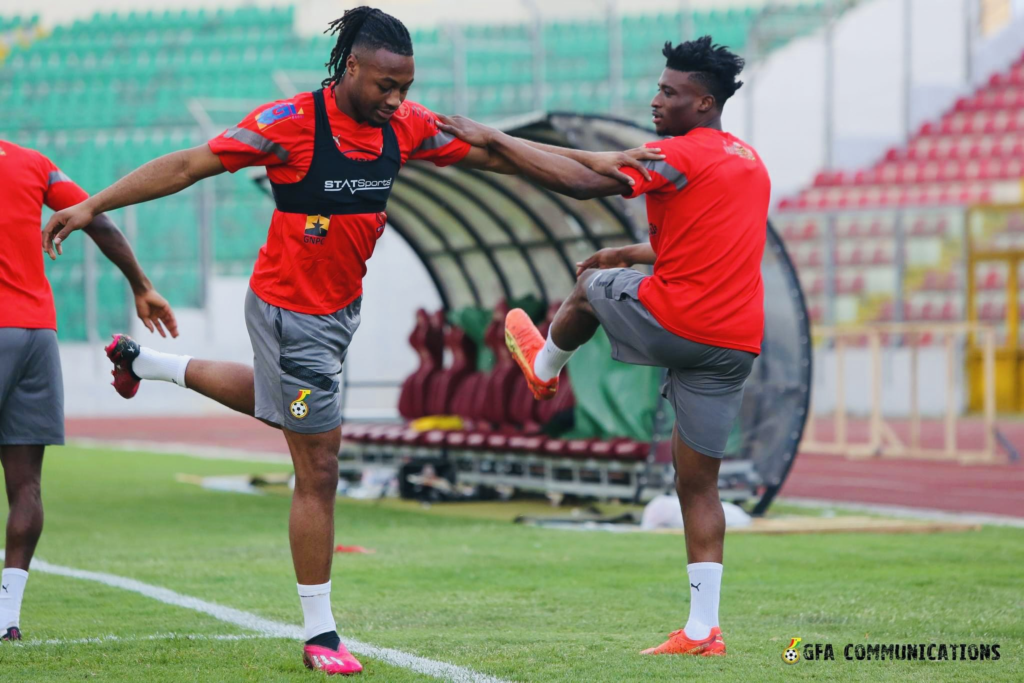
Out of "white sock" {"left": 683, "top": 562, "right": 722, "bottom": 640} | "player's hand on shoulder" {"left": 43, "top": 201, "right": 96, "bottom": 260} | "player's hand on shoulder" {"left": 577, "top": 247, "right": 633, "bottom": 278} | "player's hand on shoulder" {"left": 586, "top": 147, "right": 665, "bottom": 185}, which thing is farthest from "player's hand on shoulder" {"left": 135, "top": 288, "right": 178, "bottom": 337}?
"white sock" {"left": 683, "top": 562, "right": 722, "bottom": 640}

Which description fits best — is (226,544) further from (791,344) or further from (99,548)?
(791,344)

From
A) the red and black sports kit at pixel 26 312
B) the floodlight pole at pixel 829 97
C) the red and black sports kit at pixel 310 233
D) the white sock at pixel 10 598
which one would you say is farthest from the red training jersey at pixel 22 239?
the floodlight pole at pixel 829 97

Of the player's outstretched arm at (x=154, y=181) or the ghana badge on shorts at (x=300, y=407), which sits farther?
the ghana badge on shorts at (x=300, y=407)

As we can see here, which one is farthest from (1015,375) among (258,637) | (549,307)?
(258,637)

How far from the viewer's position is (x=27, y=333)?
18.5ft

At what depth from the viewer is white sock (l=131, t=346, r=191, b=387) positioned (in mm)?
5688

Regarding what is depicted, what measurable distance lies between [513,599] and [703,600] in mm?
1748

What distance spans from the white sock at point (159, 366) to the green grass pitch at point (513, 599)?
1029mm

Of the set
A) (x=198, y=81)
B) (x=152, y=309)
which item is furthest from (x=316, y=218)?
(x=198, y=81)

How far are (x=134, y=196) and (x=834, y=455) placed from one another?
51.0 ft

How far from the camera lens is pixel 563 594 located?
702cm

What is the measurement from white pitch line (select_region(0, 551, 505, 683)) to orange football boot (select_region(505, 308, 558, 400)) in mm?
1201

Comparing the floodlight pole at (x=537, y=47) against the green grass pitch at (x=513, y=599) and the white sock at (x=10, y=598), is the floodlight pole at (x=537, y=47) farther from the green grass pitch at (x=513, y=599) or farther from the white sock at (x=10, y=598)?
the white sock at (x=10, y=598)

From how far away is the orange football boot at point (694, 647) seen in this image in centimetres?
523
